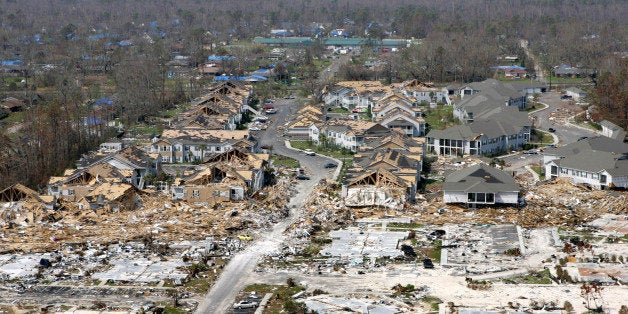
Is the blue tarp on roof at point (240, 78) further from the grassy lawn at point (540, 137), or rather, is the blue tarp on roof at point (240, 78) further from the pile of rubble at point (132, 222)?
the pile of rubble at point (132, 222)

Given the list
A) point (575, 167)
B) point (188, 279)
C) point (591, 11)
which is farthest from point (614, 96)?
point (591, 11)

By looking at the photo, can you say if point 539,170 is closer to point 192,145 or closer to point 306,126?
point 306,126

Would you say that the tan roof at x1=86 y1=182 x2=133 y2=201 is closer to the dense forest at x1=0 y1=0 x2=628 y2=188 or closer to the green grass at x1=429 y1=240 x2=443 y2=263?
the dense forest at x1=0 y1=0 x2=628 y2=188

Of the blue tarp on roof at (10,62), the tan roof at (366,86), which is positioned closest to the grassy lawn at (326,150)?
the tan roof at (366,86)

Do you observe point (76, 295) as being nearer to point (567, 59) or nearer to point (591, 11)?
point (567, 59)

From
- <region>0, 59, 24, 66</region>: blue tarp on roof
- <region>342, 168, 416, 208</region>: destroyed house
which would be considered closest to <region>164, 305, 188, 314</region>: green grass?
<region>342, 168, 416, 208</region>: destroyed house
